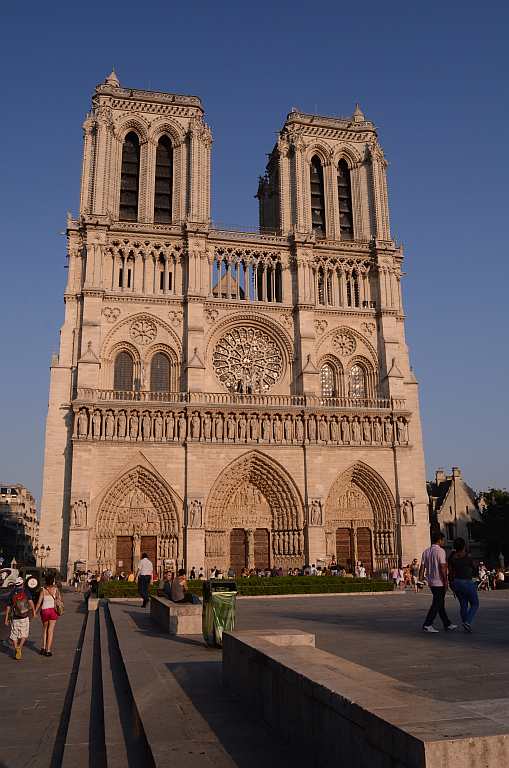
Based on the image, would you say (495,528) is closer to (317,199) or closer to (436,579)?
(317,199)

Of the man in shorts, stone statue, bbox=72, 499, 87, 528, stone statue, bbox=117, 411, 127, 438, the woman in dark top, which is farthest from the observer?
stone statue, bbox=117, 411, 127, 438

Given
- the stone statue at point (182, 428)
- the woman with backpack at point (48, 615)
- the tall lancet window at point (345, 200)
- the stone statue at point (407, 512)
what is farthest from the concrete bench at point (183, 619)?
the tall lancet window at point (345, 200)

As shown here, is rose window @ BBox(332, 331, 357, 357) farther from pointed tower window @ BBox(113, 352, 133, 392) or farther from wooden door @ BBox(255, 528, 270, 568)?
pointed tower window @ BBox(113, 352, 133, 392)

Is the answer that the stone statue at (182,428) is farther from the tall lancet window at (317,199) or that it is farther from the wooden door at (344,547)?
the tall lancet window at (317,199)

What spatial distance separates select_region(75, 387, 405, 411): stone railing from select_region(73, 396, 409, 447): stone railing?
0.26 metres

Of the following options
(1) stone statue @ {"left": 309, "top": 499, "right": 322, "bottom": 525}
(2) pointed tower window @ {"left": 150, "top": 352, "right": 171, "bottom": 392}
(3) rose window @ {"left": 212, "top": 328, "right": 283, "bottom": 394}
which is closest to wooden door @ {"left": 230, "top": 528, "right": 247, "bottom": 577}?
(1) stone statue @ {"left": 309, "top": 499, "right": 322, "bottom": 525}

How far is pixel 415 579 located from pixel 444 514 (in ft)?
55.9

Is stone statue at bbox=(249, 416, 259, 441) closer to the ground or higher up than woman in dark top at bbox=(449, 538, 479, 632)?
higher up

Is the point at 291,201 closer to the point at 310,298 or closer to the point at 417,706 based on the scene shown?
the point at 310,298

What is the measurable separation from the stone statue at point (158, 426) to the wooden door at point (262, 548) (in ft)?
24.0

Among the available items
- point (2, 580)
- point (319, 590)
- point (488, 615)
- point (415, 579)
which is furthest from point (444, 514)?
point (488, 615)

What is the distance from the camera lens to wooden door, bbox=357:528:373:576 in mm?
34531

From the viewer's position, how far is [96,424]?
31703mm

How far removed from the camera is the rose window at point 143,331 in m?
34.8
